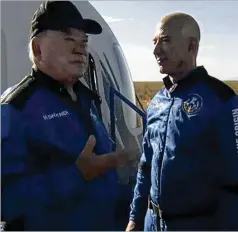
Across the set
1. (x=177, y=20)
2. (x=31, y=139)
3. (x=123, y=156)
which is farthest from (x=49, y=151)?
(x=177, y=20)

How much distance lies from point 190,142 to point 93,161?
1.83 ft

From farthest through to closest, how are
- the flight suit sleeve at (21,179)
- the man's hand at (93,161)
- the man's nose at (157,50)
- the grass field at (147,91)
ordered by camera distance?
the grass field at (147,91), the man's nose at (157,50), the man's hand at (93,161), the flight suit sleeve at (21,179)

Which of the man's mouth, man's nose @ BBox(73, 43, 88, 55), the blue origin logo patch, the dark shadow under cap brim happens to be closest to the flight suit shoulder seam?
man's nose @ BBox(73, 43, 88, 55)

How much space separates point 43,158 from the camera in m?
2.87

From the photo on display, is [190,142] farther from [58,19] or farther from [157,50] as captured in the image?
[58,19]

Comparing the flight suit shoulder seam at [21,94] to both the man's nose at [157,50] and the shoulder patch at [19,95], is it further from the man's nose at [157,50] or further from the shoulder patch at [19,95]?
the man's nose at [157,50]

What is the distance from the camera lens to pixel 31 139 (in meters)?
2.83

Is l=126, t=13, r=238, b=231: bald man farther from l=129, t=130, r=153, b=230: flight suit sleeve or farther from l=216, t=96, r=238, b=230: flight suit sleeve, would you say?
l=129, t=130, r=153, b=230: flight suit sleeve

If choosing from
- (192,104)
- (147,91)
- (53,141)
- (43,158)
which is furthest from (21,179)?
(147,91)

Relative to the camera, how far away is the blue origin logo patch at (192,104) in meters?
2.85

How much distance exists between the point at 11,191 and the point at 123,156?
0.69 metres

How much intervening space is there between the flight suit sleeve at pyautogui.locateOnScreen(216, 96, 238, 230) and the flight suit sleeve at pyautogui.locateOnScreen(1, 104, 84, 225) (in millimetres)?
785

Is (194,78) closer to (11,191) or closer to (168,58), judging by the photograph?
(168,58)

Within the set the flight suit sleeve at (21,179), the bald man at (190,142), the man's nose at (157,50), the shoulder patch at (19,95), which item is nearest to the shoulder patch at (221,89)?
the bald man at (190,142)
